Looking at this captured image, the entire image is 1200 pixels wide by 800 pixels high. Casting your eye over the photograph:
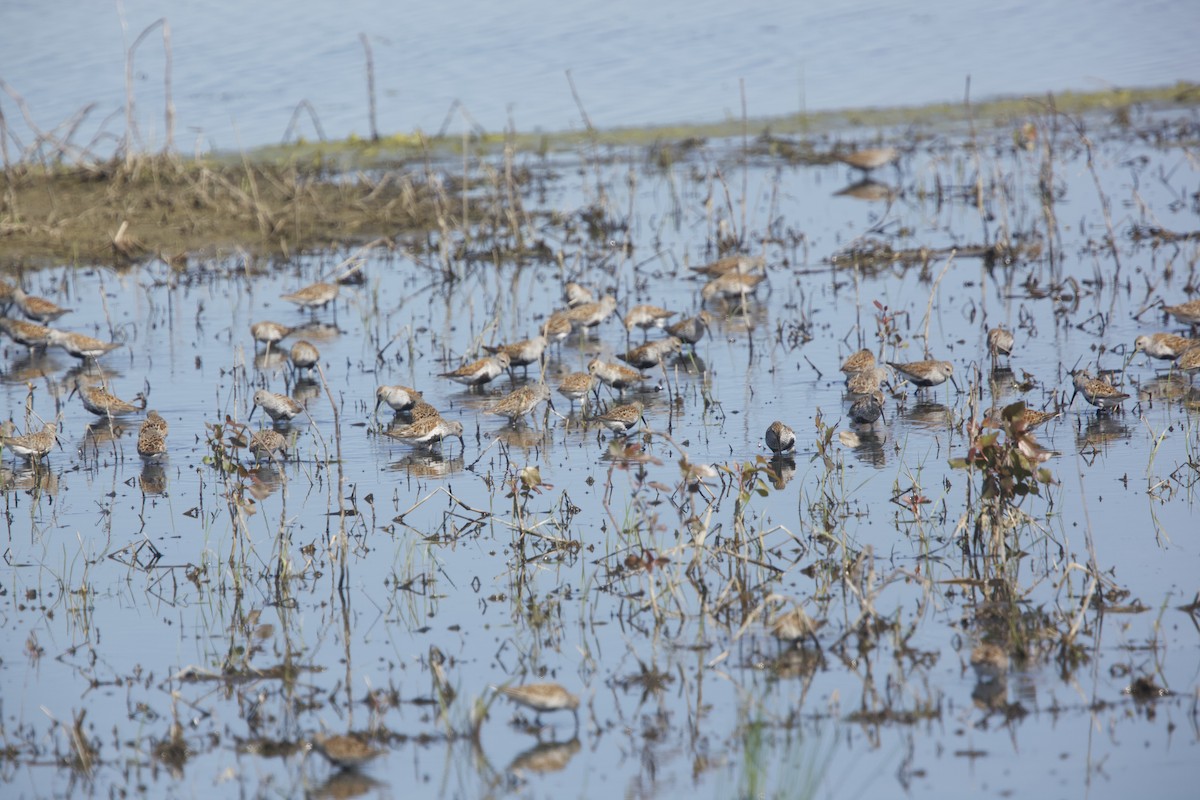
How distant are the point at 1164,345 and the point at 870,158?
364 inches

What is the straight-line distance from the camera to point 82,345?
12.2m

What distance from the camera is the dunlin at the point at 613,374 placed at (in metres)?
10.7

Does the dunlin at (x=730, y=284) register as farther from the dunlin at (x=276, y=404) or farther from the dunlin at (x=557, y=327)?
the dunlin at (x=276, y=404)

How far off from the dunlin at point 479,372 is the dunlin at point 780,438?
2733 mm

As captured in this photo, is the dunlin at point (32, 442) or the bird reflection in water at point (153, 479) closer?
the bird reflection in water at point (153, 479)

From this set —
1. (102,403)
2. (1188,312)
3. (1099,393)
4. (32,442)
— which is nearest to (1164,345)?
(1188,312)

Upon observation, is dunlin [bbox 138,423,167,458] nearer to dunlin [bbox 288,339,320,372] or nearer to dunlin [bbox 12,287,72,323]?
dunlin [bbox 288,339,320,372]

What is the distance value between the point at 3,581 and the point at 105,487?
1.69 metres

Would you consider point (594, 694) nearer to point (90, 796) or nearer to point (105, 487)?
point (90, 796)

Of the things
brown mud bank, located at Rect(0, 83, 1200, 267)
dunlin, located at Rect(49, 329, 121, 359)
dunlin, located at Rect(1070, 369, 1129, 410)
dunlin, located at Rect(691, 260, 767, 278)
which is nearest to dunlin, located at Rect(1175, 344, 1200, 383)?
dunlin, located at Rect(1070, 369, 1129, 410)

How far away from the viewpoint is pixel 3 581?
7.44m

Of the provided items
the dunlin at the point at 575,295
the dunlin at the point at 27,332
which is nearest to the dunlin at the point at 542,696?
the dunlin at the point at 575,295

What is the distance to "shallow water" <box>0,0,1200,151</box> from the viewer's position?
81.6ft

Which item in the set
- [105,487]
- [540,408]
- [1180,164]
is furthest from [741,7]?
[105,487]
